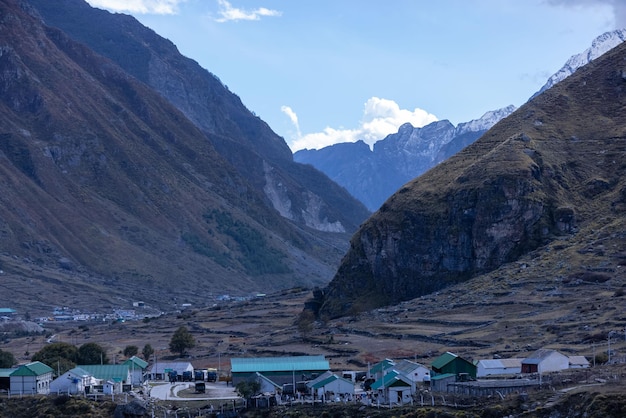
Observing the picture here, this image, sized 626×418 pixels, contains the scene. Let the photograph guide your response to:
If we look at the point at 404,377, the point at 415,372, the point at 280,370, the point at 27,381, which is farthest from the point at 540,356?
the point at 27,381

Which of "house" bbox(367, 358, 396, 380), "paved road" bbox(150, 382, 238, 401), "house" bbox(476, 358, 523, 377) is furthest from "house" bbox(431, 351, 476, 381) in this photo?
"paved road" bbox(150, 382, 238, 401)

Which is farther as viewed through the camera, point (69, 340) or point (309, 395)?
point (69, 340)

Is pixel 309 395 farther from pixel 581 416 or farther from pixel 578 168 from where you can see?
pixel 578 168

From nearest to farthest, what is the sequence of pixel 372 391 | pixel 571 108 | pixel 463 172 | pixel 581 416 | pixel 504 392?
pixel 581 416 → pixel 504 392 → pixel 372 391 → pixel 463 172 → pixel 571 108

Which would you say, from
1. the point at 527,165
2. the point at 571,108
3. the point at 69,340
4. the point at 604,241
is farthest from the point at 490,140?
the point at 69,340

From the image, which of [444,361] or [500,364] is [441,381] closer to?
[444,361]

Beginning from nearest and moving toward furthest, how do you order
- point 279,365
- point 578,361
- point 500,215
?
point 578,361 < point 279,365 < point 500,215
